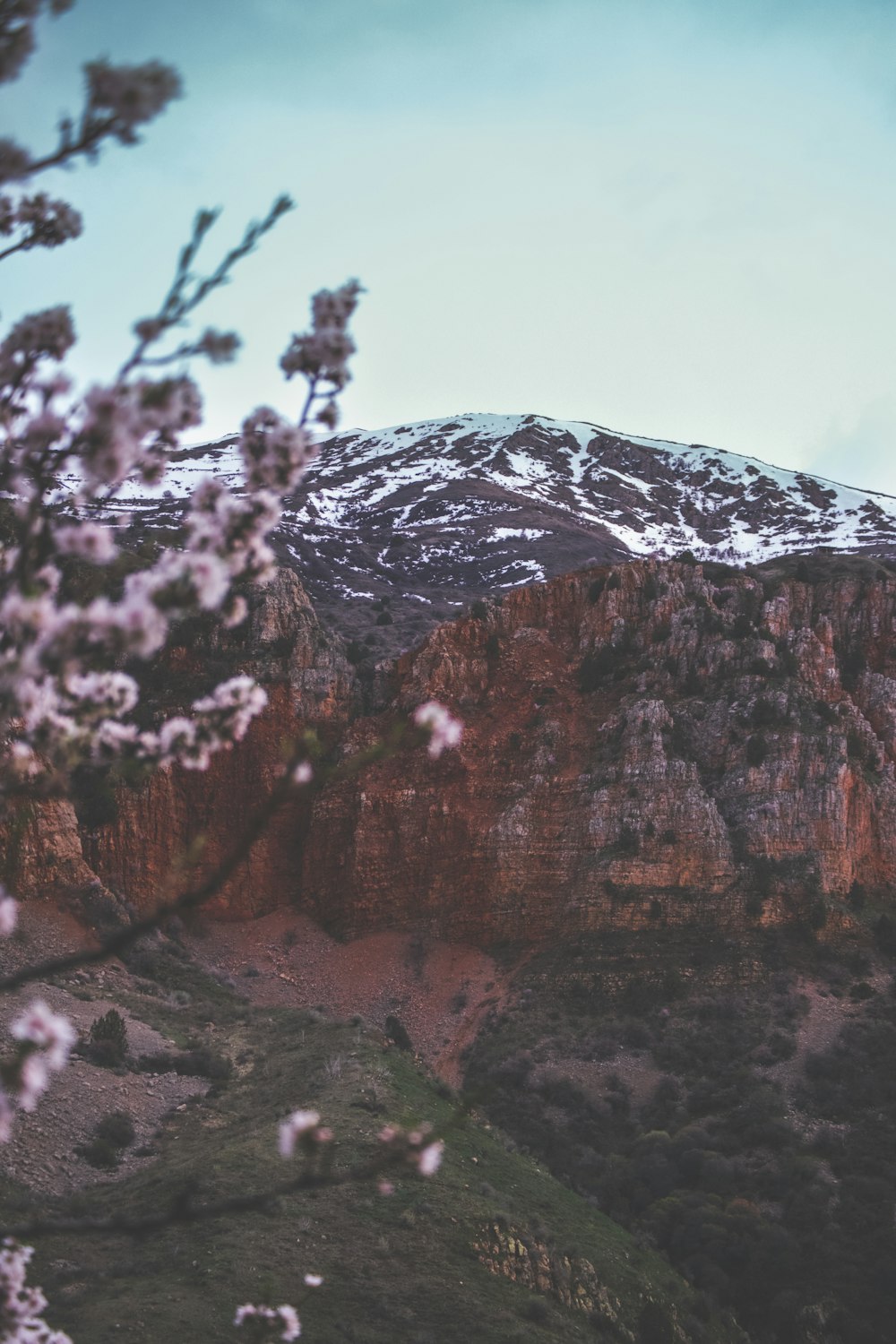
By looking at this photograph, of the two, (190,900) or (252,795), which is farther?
(252,795)

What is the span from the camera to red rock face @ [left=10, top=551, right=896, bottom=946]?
120 feet

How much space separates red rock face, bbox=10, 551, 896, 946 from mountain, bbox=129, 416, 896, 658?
10621mm

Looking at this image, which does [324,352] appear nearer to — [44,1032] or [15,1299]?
[44,1032]

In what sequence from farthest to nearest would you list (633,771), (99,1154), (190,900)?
(633,771), (99,1154), (190,900)

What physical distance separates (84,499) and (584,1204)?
1991 centimetres

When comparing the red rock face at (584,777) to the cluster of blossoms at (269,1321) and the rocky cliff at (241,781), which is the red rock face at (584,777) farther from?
the cluster of blossoms at (269,1321)

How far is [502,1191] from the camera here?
16781 millimetres

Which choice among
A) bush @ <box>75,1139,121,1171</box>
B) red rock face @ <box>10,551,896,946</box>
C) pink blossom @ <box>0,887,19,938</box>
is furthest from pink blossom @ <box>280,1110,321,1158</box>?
red rock face @ <box>10,551,896,946</box>

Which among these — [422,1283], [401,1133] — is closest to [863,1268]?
[422,1283]

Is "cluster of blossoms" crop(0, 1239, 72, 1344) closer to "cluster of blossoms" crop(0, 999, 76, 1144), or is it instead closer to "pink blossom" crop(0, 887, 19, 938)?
"cluster of blossoms" crop(0, 999, 76, 1144)

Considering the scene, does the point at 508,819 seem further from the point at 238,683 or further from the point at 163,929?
the point at 238,683

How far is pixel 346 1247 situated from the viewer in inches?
502

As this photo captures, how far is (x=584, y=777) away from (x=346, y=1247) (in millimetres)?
28212

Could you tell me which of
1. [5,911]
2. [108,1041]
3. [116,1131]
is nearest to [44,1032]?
[5,911]
